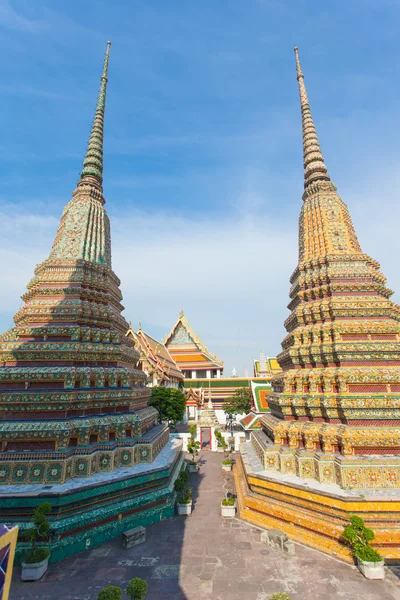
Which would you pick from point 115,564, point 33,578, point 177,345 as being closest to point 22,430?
point 33,578

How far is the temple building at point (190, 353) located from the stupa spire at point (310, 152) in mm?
27626

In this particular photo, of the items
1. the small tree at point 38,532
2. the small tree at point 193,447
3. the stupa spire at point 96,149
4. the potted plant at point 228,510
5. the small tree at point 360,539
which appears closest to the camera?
the small tree at point 360,539

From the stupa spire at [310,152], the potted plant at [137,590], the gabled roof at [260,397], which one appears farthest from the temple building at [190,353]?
the potted plant at [137,590]

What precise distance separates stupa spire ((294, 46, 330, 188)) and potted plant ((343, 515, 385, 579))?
→ 13403mm

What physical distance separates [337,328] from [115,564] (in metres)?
9.04

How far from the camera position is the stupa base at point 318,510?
7734 millimetres

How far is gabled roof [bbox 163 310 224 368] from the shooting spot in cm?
4159

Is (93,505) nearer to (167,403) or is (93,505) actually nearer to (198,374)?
(167,403)

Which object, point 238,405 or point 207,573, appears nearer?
point 207,573

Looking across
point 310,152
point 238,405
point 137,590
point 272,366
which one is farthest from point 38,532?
point 272,366

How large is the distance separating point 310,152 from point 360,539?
15192 millimetres

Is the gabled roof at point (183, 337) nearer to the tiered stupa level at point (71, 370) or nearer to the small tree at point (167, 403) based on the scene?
the small tree at point (167, 403)

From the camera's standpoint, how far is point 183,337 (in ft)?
139

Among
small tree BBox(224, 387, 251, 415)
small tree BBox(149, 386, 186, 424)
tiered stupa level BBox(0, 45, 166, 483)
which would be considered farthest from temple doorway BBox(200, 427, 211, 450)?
tiered stupa level BBox(0, 45, 166, 483)
